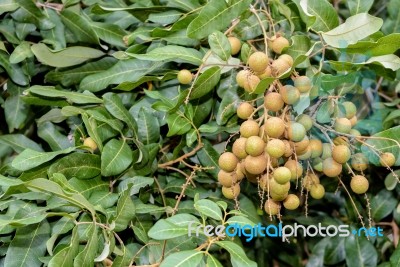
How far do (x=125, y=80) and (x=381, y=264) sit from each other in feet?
1.77

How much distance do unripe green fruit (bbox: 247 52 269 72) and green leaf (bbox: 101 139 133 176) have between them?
230 mm

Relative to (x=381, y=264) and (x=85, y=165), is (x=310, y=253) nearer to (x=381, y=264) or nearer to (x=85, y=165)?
(x=381, y=264)

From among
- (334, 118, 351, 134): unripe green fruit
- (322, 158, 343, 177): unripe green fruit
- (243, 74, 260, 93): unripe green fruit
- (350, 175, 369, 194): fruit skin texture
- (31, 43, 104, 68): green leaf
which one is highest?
(243, 74, 260, 93): unripe green fruit

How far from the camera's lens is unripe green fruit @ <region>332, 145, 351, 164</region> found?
0.86 metres

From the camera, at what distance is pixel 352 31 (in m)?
0.84

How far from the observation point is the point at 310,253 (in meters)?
1.28

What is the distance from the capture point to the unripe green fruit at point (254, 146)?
0.79 metres

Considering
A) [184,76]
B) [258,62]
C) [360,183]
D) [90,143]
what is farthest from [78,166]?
A: [360,183]

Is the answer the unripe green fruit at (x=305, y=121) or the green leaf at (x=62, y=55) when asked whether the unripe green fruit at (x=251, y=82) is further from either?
the green leaf at (x=62, y=55)

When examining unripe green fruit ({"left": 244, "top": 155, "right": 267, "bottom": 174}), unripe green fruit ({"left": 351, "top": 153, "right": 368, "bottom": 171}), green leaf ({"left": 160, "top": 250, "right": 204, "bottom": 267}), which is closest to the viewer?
green leaf ({"left": 160, "top": 250, "right": 204, "bottom": 267})

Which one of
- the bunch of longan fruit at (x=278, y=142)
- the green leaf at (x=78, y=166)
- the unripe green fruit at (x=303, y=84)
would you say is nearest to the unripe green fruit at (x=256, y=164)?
the bunch of longan fruit at (x=278, y=142)

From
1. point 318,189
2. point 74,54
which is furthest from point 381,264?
point 74,54

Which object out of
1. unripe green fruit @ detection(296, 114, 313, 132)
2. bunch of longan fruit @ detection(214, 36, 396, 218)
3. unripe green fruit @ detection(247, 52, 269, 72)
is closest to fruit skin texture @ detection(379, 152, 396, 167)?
bunch of longan fruit @ detection(214, 36, 396, 218)

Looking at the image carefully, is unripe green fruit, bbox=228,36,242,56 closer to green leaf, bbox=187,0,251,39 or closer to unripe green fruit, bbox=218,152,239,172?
green leaf, bbox=187,0,251,39
